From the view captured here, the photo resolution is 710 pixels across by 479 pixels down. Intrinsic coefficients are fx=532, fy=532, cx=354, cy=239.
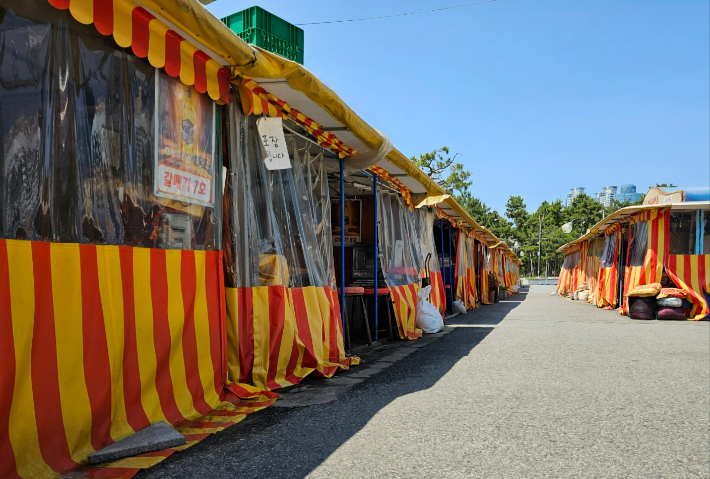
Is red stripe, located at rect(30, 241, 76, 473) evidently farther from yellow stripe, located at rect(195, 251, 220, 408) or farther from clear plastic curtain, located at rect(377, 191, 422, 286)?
clear plastic curtain, located at rect(377, 191, 422, 286)

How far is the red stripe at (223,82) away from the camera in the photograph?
427 cm

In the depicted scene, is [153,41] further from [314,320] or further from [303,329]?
[314,320]

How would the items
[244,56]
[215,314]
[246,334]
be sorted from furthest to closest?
[246,334] < [215,314] < [244,56]

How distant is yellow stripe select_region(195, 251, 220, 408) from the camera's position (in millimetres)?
3906

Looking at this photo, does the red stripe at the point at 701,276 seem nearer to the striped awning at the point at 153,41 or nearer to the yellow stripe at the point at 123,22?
the striped awning at the point at 153,41

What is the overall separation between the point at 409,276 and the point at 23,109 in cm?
761

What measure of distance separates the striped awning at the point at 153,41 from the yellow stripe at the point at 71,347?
1.27 meters

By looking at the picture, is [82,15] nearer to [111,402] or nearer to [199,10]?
[199,10]

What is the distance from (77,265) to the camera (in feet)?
9.51

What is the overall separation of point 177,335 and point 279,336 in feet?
4.25

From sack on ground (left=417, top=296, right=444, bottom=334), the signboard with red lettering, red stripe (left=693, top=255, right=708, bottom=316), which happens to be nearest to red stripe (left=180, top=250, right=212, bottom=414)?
the signboard with red lettering

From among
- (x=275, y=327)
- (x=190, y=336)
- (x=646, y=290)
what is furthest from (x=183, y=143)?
(x=646, y=290)

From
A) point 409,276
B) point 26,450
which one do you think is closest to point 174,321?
point 26,450

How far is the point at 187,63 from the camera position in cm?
384
